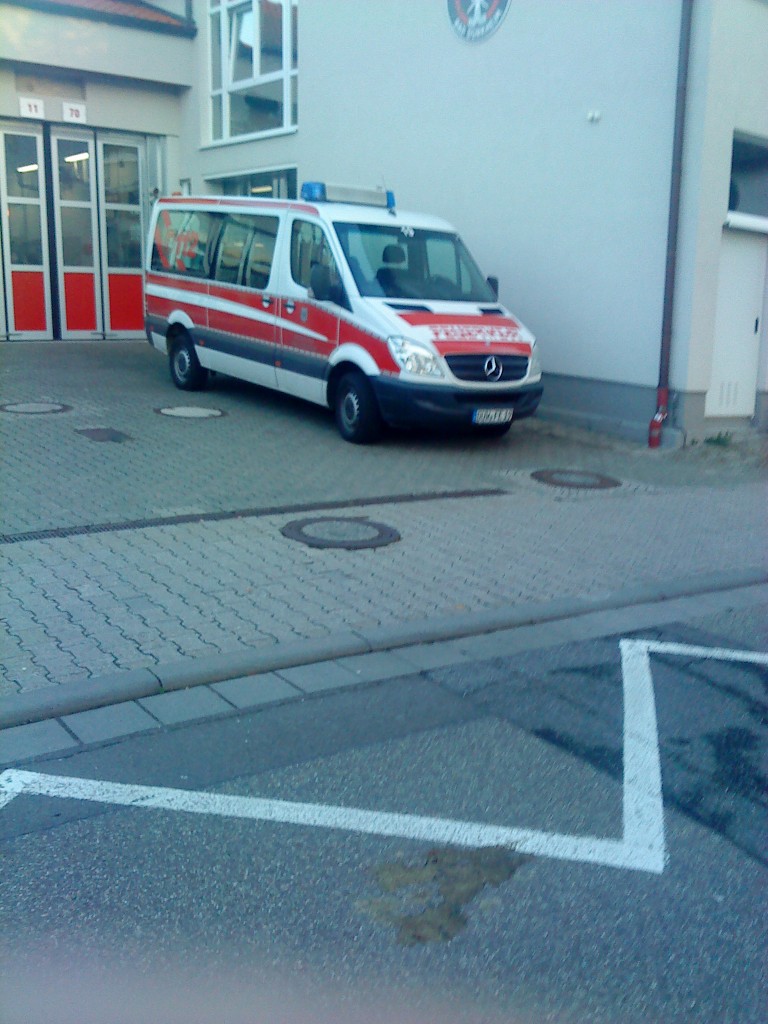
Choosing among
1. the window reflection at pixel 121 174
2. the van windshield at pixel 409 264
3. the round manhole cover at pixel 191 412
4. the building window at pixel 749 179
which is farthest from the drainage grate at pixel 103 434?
the window reflection at pixel 121 174

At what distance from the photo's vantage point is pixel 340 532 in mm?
7848

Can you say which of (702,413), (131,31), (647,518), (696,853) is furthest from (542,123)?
(696,853)

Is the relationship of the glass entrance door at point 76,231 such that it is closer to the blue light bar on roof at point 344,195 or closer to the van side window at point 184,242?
the van side window at point 184,242

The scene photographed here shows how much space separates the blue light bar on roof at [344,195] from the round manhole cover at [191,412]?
2624 mm

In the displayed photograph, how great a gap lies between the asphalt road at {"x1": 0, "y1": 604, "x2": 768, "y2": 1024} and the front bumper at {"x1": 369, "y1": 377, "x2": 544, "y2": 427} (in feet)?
18.2

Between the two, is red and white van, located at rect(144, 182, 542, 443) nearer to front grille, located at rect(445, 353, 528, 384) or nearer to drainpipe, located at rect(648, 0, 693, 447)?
front grille, located at rect(445, 353, 528, 384)

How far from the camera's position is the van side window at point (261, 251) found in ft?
39.8

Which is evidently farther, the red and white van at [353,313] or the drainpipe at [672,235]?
the drainpipe at [672,235]

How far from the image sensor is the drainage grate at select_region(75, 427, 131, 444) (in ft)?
35.3

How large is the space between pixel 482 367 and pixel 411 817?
7.24 meters

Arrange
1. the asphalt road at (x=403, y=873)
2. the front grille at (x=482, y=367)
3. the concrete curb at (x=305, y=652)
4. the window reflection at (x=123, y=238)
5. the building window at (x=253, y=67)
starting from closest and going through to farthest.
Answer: the asphalt road at (x=403, y=873) < the concrete curb at (x=305, y=652) < the front grille at (x=482, y=367) < the building window at (x=253, y=67) < the window reflection at (x=123, y=238)

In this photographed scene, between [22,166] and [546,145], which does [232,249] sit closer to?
[546,145]

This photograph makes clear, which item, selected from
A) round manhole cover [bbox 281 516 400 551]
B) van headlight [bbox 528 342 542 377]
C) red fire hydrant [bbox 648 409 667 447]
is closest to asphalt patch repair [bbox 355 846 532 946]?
round manhole cover [bbox 281 516 400 551]

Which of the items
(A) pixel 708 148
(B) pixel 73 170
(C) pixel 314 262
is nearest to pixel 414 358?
(C) pixel 314 262
